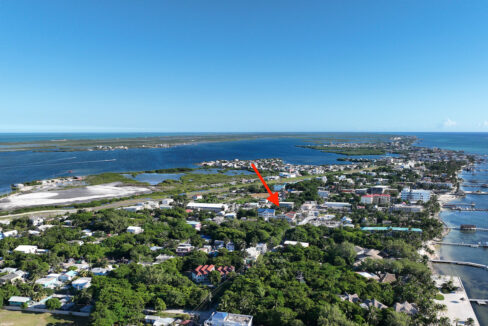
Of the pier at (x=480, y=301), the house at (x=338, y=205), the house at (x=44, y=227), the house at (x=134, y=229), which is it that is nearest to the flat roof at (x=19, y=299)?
the house at (x=134, y=229)

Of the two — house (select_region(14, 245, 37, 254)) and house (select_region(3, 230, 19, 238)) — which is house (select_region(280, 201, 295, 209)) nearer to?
house (select_region(14, 245, 37, 254))

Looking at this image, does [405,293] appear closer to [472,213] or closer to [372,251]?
[372,251]

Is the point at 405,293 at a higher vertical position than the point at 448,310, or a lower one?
higher

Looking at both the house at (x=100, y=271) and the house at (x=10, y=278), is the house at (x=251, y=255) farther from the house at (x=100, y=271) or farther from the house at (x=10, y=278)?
the house at (x=10, y=278)

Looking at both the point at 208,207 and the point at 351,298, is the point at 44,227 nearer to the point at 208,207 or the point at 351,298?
the point at 208,207

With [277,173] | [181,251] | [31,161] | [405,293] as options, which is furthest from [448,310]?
[31,161]
